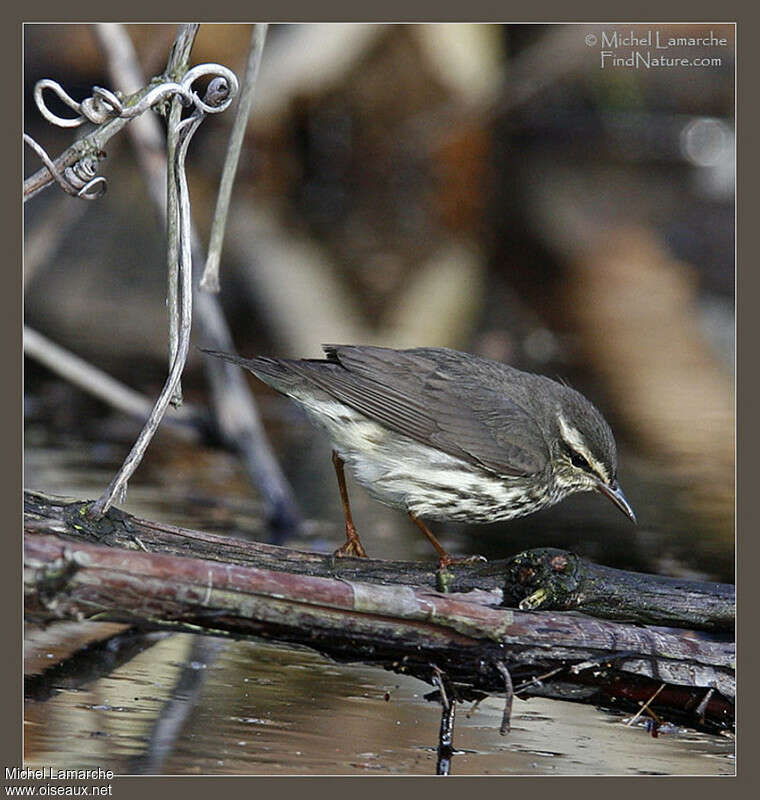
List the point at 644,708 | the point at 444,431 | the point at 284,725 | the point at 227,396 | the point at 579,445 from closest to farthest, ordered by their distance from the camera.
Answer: the point at 284,725 < the point at 644,708 < the point at 444,431 < the point at 579,445 < the point at 227,396

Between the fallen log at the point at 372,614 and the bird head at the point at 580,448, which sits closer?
the fallen log at the point at 372,614

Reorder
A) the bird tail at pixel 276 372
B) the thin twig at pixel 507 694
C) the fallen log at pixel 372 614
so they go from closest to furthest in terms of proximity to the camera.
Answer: the fallen log at pixel 372 614 < the thin twig at pixel 507 694 < the bird tail at pixel 276 372

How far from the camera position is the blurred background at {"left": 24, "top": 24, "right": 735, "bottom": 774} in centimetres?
704

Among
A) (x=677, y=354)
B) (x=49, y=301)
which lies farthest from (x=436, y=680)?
(x=49, y=301)

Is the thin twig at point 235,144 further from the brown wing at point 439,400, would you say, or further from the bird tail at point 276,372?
the brown wing at point 439,400

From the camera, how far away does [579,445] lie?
519 cm

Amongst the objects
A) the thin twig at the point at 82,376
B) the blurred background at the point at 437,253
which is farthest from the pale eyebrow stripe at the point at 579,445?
the thin twig at the point at 82,376

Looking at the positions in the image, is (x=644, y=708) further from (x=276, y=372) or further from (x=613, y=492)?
(x=276, y=372)

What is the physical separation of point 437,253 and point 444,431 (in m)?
9.12

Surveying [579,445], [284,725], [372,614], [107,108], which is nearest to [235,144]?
[107,108]

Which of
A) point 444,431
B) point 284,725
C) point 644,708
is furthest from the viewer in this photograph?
point 444,431

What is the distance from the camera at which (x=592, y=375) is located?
31.4ft

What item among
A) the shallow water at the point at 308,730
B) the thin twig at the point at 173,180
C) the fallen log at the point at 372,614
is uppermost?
the thin twig at the point at 173,180

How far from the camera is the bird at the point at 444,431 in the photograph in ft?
15.9
